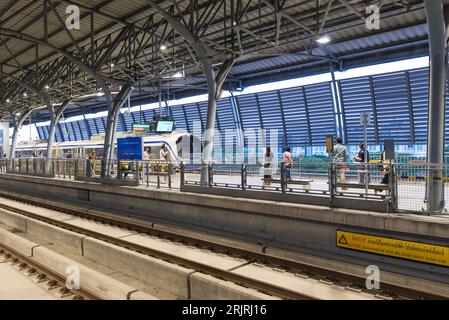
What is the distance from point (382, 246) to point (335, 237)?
1.13 m

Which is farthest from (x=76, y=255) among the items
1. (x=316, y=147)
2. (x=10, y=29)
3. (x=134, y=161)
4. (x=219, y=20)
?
(x=316, y=147)

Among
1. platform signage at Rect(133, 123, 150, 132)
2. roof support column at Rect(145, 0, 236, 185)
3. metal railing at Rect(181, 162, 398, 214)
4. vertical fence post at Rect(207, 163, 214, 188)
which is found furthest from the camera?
platform signage at Rect(133, 123, 150, 132)

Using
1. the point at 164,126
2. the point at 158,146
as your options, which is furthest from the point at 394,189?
the point at 158,146

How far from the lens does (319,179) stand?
31.4 ft

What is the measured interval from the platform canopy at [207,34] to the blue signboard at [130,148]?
3.05m

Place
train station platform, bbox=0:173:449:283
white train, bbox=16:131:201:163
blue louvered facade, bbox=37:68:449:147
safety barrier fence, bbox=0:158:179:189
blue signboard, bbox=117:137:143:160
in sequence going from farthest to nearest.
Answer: white train, bbox=16:131:201:163, blue louvered facade, bbox=37:68:449:147, blue signboard, bbox=117:137:143:160, safety barrier fence, bbox=0:158:179:189, train station platform, bbox=0:173:449:283

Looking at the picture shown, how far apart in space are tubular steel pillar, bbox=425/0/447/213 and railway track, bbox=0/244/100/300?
6846 millimetres

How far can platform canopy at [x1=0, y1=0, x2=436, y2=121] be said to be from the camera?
1291 cm

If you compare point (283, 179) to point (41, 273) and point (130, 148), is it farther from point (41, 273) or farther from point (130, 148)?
point (130, 148)

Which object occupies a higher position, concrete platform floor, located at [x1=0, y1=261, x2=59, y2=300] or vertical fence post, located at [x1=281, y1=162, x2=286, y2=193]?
vertical fence post, located at [x1=281, y1=162, x2=286, y2=193]

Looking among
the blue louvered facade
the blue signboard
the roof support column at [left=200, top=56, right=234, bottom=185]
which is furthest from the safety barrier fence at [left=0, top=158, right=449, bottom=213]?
the blue louvered facade

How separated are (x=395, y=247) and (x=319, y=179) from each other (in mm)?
2767

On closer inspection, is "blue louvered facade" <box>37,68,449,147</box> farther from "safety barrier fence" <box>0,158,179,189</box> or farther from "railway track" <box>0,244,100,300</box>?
"railway track" <box>0,244,100,300</box>
